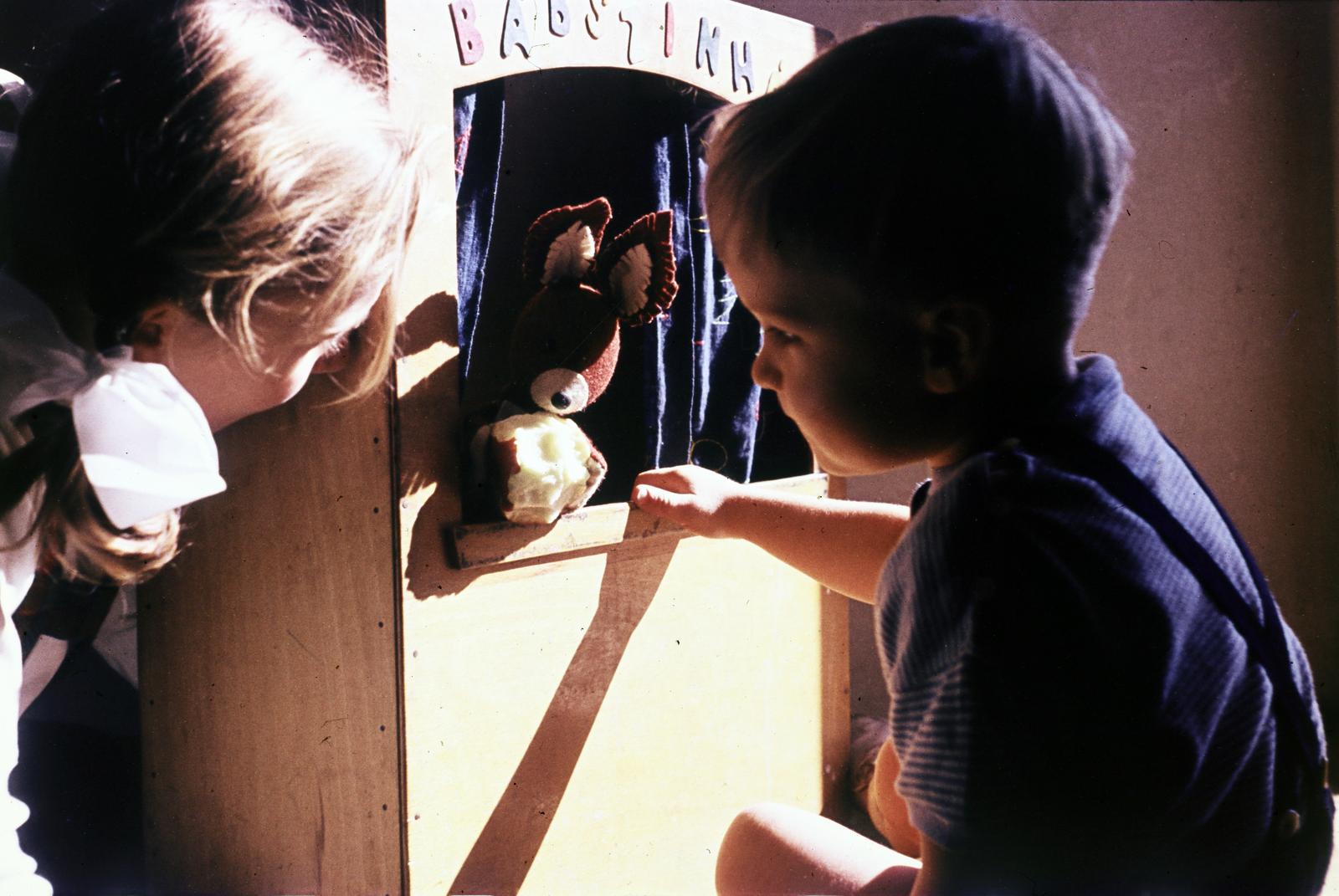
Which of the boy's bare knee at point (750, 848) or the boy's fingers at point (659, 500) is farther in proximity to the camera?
the boy's fingers at point (659, 500)

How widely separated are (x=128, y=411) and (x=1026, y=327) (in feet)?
1.96

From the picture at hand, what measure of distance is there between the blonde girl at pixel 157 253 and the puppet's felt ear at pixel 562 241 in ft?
0.55

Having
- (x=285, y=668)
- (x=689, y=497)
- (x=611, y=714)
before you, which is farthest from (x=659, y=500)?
(x=285, y=668)

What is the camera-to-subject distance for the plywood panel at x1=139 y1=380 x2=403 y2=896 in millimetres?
906

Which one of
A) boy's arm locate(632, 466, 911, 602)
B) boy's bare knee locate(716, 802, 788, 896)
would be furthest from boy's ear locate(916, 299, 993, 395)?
boy's bare knee locate(716, 802, 788, 896)

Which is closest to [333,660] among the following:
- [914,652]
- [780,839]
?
[780,839]

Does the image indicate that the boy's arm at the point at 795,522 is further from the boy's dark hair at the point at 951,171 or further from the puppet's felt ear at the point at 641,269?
the boy's dark hair at the point at 951,171

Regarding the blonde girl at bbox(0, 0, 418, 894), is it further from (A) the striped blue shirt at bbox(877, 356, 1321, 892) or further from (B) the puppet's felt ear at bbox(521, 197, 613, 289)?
(A) the striped blue shirt at bbox(877, 356, 1321, 892)

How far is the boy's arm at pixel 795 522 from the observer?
0.94m

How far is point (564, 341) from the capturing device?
99cm

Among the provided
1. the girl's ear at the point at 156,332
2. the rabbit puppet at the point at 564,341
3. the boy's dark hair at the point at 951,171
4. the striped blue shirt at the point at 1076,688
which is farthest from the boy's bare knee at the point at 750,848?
the girl's ear at the point at 156,332

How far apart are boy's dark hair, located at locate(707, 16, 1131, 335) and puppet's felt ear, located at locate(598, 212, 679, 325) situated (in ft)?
0.88

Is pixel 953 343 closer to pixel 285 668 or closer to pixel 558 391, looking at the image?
pixel 558 391

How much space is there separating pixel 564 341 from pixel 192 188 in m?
0.36
